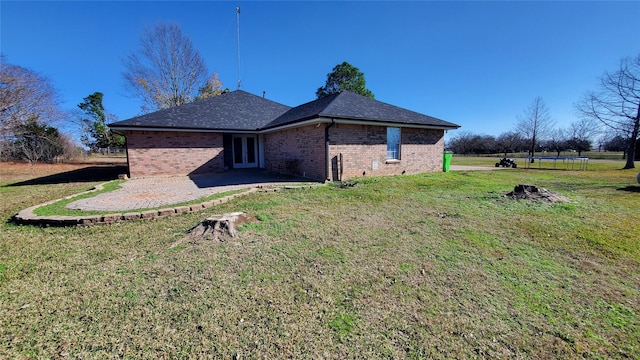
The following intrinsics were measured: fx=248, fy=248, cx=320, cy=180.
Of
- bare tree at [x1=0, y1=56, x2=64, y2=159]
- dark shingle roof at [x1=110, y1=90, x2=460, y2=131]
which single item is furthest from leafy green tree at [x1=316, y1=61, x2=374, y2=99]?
bare tree at [x1=0, y1=56, x2=64, y2=159]

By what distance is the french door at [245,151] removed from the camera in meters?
15.1

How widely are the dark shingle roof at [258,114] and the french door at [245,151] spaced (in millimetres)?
1040

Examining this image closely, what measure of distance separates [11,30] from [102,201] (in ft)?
46.2

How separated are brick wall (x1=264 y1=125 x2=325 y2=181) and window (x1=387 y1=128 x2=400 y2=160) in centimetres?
374

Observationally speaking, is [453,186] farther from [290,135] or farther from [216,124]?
[216,124]

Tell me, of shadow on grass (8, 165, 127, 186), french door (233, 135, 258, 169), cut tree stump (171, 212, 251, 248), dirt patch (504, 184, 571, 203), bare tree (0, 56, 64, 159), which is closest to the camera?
cut tree stump (171, 212, 251, 248)

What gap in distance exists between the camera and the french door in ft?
49.7

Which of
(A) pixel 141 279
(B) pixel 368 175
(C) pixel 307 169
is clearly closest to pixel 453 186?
(B) pixel 368 175

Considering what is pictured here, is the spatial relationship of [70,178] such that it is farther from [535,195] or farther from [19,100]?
[535,195]

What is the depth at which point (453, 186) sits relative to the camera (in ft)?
30.7

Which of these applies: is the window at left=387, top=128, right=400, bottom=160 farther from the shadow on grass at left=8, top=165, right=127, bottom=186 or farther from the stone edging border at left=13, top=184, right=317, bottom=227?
the shadow on grass at left=8, top=165, right=127, bottom=186

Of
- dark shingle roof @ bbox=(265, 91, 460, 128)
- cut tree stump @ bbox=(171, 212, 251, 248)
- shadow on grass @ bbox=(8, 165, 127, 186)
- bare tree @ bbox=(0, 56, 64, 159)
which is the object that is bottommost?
cut tree stump @ bbox=(171, 212, 251, 248)

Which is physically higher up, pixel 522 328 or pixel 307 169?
pixel 307 169

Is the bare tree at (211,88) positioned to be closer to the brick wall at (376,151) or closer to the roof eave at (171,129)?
the roof eave at (171,129)
